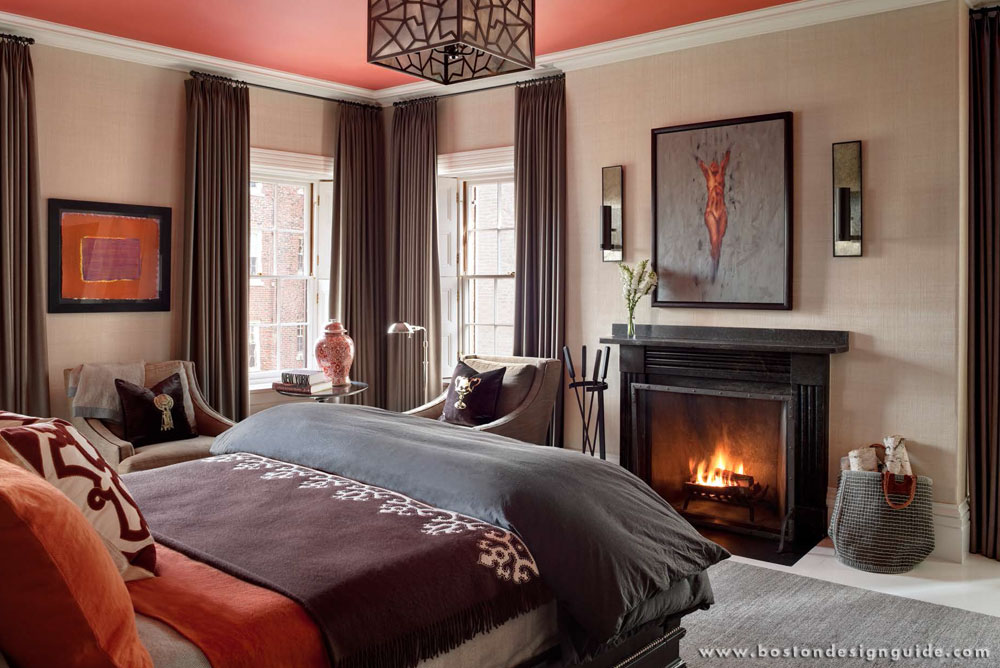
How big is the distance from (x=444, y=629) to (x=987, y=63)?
12.4 feet

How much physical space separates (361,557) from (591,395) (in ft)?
10.9

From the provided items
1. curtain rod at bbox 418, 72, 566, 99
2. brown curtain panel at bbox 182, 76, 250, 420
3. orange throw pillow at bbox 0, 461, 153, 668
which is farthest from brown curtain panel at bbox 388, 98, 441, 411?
orange throw pillow at bbox 0, 461, 153, 668

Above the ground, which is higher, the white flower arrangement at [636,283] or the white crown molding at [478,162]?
the white crown molding at [478,162]

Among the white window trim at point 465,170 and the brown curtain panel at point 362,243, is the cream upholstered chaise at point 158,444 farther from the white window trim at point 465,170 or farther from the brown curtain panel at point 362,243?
the white window trim at point 465,170

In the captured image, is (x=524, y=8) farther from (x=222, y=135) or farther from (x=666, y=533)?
(x=222, y=135)

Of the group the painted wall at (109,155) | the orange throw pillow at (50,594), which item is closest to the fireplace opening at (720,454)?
the painted wall at (109,155)

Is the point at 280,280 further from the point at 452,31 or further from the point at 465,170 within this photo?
the point at 452,31

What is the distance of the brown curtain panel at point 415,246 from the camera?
598 centimetres

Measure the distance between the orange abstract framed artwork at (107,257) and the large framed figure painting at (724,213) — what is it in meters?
3.07

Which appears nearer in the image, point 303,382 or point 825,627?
point 825,627

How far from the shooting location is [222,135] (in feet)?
17.5


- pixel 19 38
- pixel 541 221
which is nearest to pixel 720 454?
pixel 541 221

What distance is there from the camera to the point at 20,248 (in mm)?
4570

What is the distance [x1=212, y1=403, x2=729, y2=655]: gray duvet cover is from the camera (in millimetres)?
2170
